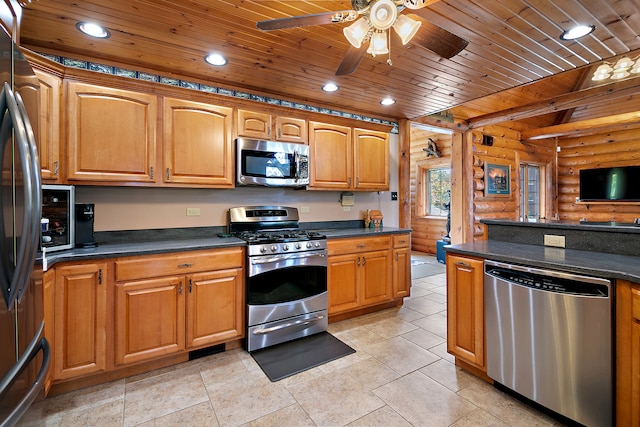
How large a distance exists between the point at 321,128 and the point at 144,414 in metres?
2.84

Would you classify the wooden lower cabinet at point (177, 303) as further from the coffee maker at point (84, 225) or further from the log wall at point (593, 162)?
the log wall at point (593, 162)

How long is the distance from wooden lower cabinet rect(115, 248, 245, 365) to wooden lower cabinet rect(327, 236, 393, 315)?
96 centimetres

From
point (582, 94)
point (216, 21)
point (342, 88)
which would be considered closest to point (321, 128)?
point (342, 88)

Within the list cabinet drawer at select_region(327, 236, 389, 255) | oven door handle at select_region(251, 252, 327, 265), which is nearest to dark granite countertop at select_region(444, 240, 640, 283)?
cabinet drawer at select_region(327, 236, 389, 255)

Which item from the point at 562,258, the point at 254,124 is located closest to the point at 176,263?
the point at 254,124

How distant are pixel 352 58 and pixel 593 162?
7390 millimetres

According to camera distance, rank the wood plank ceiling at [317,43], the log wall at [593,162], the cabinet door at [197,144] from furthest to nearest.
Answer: the log wall at [593,162] < the cabinet door at [197,144] < the wood plank ceiling at [317,43]

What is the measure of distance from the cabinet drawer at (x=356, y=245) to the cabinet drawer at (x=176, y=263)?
3.11ft

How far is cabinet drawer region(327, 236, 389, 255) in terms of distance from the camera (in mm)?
3045

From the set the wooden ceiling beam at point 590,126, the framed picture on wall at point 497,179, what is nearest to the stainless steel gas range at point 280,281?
the framed picture on wall at point 497,179

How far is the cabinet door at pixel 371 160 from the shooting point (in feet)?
11.7

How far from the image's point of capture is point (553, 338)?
1685mm

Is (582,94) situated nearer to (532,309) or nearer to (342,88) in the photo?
(342,88)

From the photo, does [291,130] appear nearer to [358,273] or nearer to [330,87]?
[330,87]
